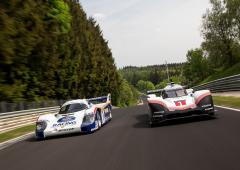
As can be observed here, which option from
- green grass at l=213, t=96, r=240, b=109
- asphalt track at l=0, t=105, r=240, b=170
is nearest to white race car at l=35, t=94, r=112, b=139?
asphalt track at l=0, t=105, r=240, b=170

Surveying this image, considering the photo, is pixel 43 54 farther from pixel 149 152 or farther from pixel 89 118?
pixel 149 152

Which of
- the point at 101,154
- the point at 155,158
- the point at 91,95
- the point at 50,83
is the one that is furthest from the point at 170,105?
the point at 91,95

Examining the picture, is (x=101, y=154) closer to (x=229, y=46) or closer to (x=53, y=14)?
(x=53, y=14)

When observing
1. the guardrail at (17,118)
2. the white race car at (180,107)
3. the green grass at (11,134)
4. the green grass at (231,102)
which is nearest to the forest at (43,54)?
the guardrail at (17,118)

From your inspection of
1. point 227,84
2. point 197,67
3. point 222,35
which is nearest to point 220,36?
point 222,35

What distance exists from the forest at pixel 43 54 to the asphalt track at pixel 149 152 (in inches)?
580

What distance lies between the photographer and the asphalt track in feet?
20.7

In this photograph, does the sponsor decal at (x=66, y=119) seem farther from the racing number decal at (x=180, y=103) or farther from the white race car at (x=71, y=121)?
the racing number decal at (x=180, y=103)

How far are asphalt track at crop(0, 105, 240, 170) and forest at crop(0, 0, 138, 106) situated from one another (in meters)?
14.7

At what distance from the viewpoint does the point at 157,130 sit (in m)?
11.0

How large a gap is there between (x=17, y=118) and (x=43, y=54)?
40.5 ft

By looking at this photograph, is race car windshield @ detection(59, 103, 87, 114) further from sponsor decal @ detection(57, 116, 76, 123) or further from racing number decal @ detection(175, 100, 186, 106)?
racing number decal @ detection(175, 100, 186, 106)

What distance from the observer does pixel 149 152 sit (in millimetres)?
7578

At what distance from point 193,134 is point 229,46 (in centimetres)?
5316
